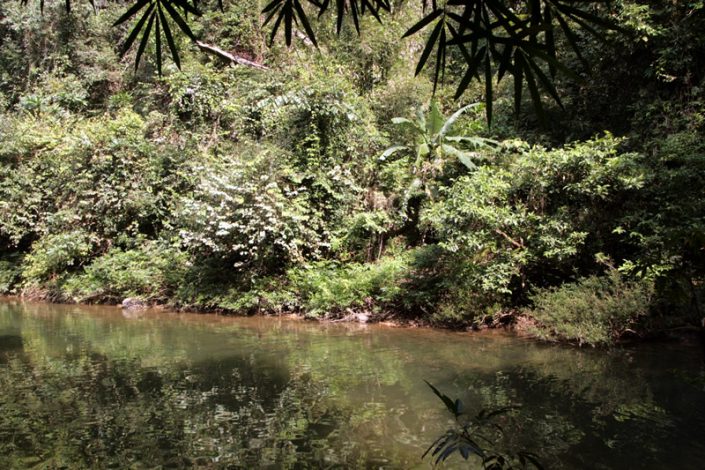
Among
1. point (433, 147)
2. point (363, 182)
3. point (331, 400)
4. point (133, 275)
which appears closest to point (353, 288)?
point (363, 182)

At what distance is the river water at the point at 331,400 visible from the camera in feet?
13.9

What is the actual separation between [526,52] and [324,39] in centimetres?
1620

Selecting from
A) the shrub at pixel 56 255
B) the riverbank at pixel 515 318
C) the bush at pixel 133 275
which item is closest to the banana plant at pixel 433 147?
the riverbank at pixel 515 318

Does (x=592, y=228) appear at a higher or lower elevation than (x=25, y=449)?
higher

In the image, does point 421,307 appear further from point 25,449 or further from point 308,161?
point 25,449

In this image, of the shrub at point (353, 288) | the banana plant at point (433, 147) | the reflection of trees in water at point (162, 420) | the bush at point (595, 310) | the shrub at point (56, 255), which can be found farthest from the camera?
the shrub at point (56, 255)

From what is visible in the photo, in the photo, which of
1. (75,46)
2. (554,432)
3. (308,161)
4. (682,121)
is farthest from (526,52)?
(75,46)

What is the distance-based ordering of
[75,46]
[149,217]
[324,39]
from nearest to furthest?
[149,217]
[324,39]
[75,46]

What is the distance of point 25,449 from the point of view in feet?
14.3

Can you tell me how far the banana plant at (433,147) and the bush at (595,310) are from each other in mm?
4399

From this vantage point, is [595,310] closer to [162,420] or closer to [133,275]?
[162,420]

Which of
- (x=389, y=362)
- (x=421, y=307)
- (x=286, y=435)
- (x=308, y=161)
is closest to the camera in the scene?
(x=286, y=435)

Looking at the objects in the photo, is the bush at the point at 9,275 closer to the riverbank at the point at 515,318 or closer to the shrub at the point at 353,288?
the riverbank at the point at 515,318

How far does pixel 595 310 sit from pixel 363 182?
711 centimetres
